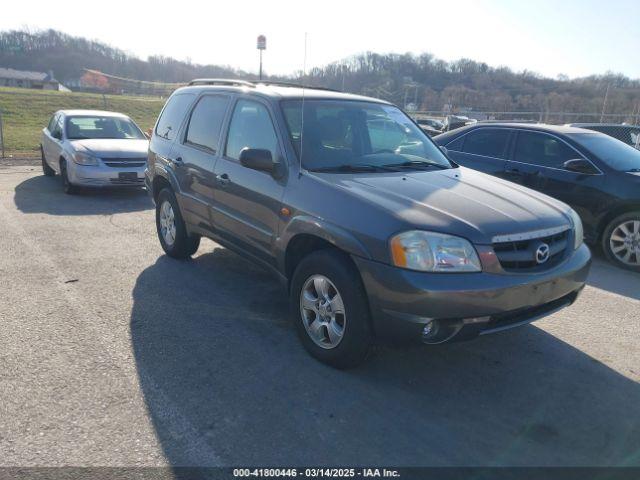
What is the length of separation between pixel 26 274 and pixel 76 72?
102 metres

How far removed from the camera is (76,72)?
93.4 m

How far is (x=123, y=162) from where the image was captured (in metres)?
9.70

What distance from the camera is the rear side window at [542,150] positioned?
22.9ft

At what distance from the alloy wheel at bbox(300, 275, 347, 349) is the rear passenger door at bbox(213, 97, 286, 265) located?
574mm

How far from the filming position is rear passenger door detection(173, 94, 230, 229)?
16.1 feet

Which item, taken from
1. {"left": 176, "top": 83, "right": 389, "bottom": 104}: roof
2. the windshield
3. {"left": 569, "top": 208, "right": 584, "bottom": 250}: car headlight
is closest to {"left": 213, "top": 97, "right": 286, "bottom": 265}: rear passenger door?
{"left": 176, "top": 83, "right": 389, "bottom": 104}: roof

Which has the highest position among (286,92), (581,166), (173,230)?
(286,92)

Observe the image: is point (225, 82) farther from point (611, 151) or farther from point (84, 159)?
point (84, 159)

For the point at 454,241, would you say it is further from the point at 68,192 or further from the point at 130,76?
the point at 130,76

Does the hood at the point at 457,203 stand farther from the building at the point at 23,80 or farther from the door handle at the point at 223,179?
the building at the point at 23,80

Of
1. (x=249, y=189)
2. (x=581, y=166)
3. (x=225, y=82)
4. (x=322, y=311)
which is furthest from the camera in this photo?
(x=581, y=166)

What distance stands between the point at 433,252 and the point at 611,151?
5.08 meters

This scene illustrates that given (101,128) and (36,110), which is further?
(36,110)

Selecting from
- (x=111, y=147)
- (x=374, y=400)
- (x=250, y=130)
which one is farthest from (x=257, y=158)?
(x=111, y=147)
